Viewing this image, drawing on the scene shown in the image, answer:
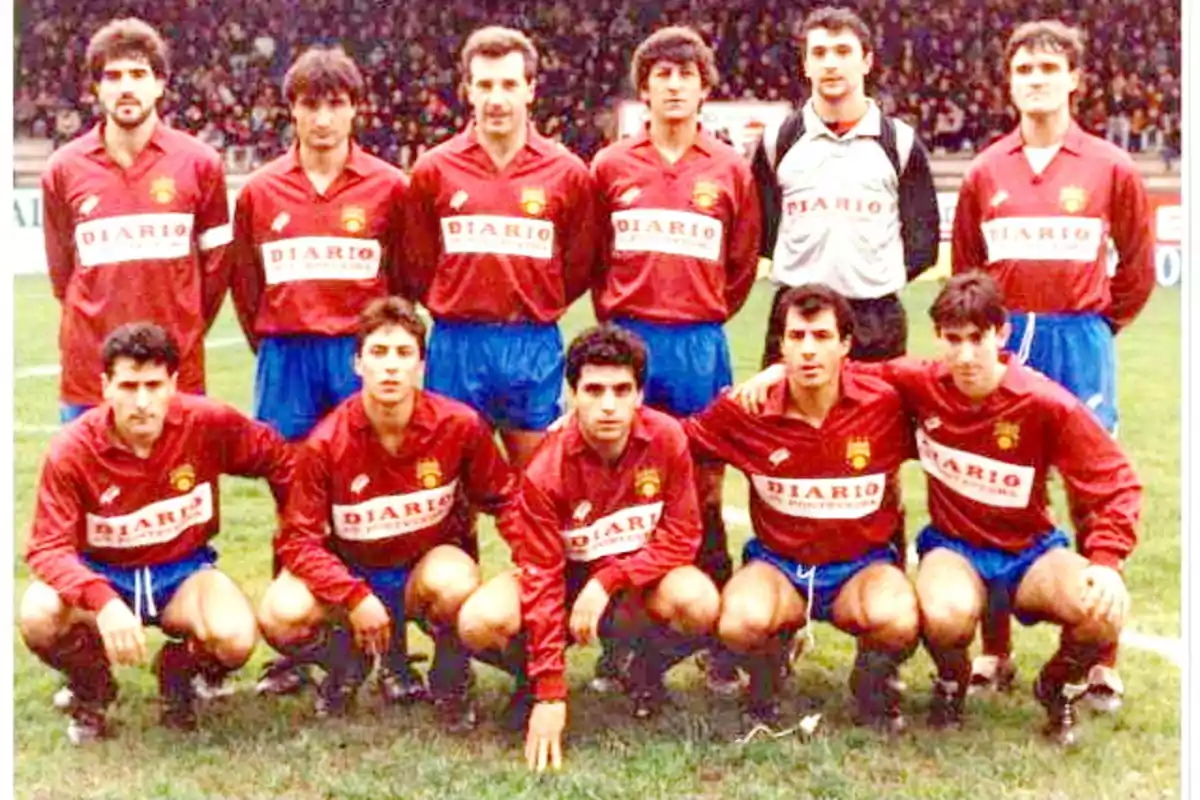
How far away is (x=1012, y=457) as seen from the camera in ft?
8.76

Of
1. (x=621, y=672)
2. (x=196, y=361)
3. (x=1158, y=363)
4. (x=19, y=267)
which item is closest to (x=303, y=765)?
(x=621, y=672)

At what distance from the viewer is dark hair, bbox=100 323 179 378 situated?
2.58 m

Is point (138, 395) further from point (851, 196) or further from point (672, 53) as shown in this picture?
point (851, 196)

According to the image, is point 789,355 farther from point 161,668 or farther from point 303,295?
point 161,668

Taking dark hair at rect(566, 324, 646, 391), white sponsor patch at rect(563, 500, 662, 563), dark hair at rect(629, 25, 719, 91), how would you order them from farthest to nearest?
dark hair at rect(629, 25, 719, 91) < white sponsor patch at rect(563, 500, 662, 563) < dark hair at rect(566, 324, 646, 391)

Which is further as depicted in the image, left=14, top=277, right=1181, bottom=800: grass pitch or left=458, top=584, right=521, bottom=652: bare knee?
left=458, top=584, right=521, bottom=652: bare knee

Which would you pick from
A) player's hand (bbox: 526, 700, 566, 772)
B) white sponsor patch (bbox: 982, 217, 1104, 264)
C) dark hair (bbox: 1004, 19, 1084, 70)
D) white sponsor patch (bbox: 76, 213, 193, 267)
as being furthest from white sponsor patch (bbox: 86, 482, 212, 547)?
dark hair (bbox: 1004, 19, 1084, 70)

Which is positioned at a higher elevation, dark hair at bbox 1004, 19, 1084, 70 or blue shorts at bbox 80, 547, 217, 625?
dark hair at bbox 1004, 19, 1084, 70

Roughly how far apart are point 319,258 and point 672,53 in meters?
0.74

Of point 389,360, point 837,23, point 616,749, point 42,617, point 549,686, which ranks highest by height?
point 837,23

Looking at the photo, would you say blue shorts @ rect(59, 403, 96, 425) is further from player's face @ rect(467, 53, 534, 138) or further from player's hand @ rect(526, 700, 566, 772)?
player's hand @ rect(526, 700, 566, 772)

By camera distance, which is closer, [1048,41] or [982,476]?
[982,476]

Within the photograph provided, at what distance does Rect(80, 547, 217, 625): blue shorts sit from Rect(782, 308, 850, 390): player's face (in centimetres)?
108

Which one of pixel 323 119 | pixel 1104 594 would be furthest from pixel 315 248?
pixel 1104 594
